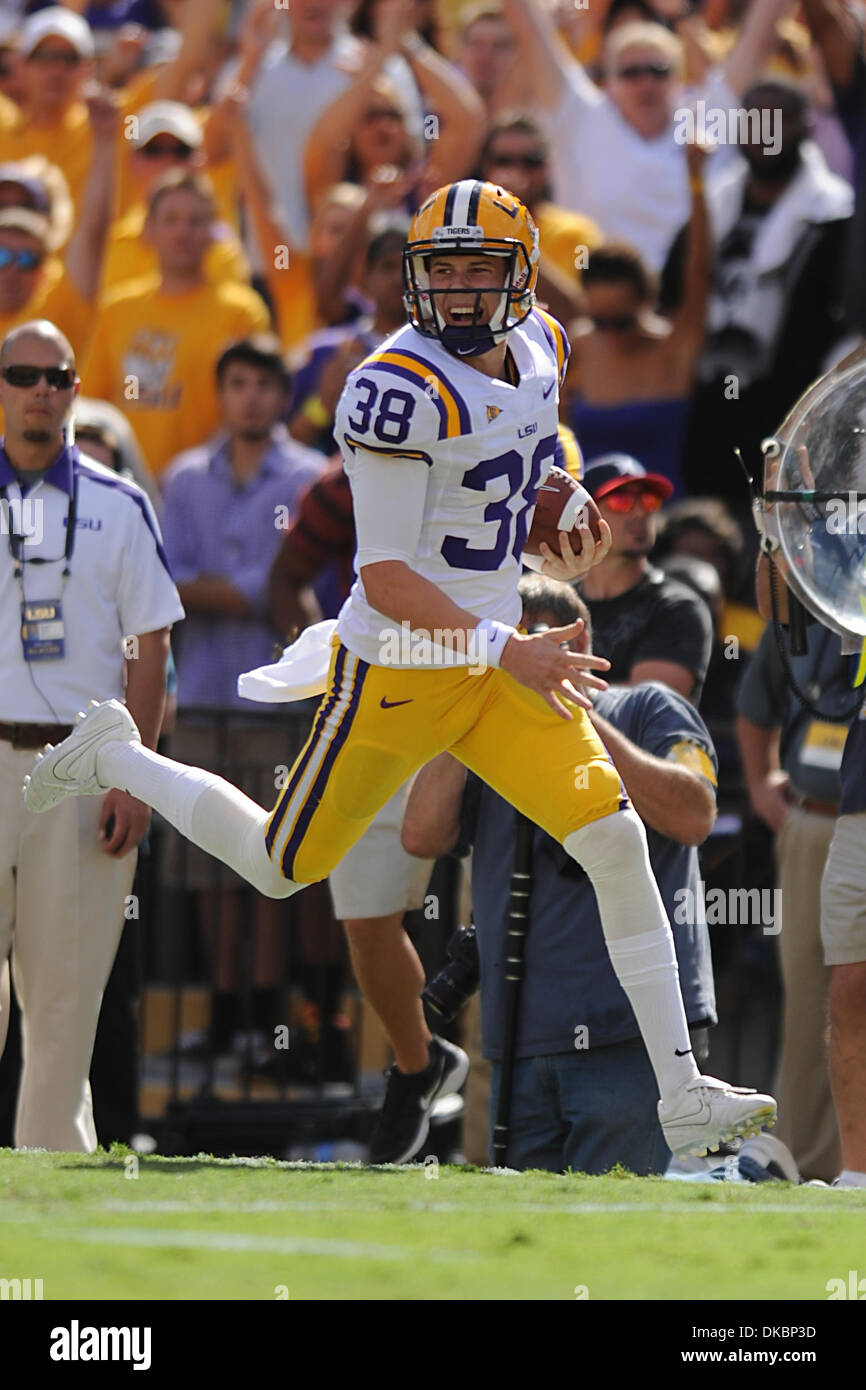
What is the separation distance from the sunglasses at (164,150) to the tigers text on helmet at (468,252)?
5498 mm

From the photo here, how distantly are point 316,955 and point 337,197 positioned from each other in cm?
365

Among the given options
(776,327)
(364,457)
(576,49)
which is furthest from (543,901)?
(576,49)

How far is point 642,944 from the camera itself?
512 centimetres

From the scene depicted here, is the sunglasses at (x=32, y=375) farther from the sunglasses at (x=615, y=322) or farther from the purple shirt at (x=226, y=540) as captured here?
the sunglasses at (x=615, y=322)

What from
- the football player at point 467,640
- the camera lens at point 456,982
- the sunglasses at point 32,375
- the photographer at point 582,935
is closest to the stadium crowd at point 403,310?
the camera lens at point 456,982

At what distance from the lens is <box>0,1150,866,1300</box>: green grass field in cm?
384

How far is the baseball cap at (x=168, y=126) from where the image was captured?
10.5 m

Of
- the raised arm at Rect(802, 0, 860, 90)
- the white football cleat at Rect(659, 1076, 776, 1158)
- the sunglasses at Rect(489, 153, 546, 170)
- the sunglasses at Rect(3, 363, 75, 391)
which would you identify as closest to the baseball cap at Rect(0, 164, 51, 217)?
the sunglasses at Rect(489, 153, 546, 170)

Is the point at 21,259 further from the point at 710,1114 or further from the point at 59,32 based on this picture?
the point at 710,1114

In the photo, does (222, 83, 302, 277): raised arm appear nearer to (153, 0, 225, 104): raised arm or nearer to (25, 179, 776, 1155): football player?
(153, 0, 225, 104): raised arm

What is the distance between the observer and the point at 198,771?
18.8 feet

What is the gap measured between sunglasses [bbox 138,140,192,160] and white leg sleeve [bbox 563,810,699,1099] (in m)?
6.23
